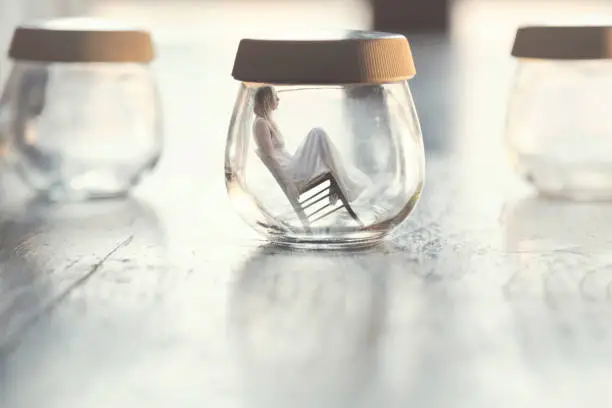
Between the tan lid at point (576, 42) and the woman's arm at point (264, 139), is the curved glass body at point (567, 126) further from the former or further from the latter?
the woman's arm at point (264, 139)

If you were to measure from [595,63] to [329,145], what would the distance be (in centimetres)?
31

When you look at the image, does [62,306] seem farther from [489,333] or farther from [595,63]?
[595,63]

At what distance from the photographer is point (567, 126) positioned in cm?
89

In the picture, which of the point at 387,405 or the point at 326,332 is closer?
the point at 387,405

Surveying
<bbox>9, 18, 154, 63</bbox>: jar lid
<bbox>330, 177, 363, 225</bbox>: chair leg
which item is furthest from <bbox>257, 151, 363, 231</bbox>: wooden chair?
<bbox>9, 18, 154, 63</bbox>: jar lid

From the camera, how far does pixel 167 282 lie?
0.66 metres

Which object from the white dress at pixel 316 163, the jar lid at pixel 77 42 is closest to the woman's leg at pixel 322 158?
the white dress at pixel 316 163

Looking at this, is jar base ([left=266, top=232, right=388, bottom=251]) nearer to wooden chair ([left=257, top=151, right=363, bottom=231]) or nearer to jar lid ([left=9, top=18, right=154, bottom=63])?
wooden chair ([left=257, top=151, right=363, bottom=231])

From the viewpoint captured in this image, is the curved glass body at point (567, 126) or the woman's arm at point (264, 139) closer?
the woman's arm at point (264, 139)

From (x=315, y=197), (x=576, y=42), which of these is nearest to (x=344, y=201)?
(x=315, y=197)

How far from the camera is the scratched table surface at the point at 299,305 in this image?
48 centimetres

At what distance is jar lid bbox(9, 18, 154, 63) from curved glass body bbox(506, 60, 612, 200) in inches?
13.4

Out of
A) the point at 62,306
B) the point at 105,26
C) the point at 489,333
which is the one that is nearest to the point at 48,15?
the point at 105,26

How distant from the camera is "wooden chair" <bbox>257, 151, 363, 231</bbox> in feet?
2.28
